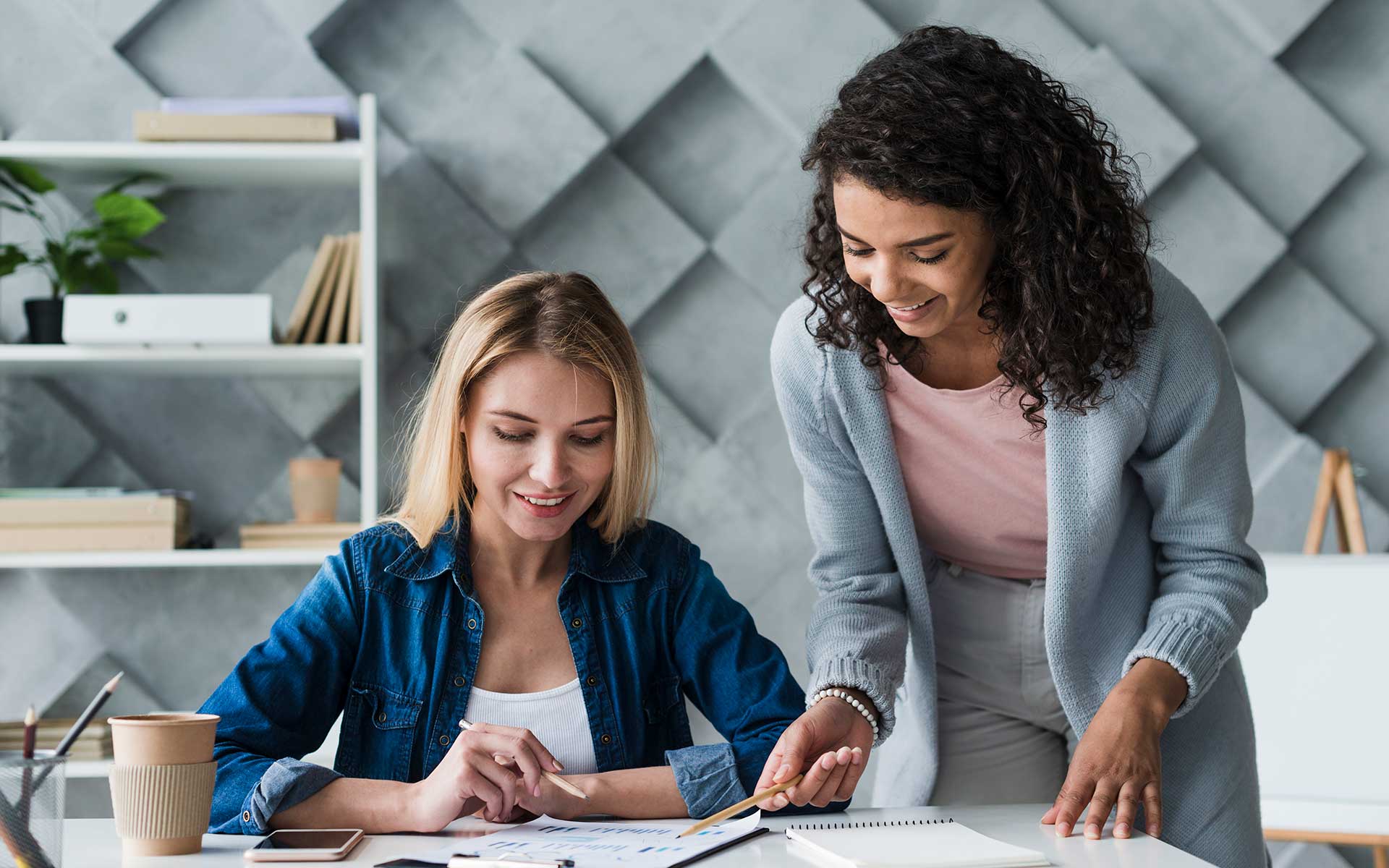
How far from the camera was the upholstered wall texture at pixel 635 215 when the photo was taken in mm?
2297

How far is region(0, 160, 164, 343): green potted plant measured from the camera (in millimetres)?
2105

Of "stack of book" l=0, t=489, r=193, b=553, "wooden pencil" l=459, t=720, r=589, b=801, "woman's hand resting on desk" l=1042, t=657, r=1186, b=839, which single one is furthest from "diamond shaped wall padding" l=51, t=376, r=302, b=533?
"woman's hand resting on desk" l=1042, t=657, r=1186, b=839

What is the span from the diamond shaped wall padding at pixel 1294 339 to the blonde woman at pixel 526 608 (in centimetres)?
149

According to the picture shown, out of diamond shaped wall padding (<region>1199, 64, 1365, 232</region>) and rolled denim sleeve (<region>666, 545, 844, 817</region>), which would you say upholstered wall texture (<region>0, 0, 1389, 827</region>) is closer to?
diamond shaped wall padding (<region>1199, 64, 1365, 232</region>)

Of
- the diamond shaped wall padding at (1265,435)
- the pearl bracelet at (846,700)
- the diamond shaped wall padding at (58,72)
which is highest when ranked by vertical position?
the diamond shaped wall padding at (58,72)

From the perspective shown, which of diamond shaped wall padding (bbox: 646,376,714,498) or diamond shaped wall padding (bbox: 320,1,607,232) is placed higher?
diamond shaped wall padding (bbox: 320,1,607,232)

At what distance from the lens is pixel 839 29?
2365 millimetres

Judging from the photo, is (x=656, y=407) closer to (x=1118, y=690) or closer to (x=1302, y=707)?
(x=1302, y=707)

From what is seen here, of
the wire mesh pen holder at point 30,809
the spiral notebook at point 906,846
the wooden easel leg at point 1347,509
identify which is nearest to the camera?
the wire mesh pen holder at point 30,809

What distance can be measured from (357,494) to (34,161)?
2.57 feet

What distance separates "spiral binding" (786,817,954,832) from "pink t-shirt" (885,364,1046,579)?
1.27 feet

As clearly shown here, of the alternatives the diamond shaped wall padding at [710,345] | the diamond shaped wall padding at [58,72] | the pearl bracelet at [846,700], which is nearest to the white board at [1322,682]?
the diamond shaped wall padding at [710,345]

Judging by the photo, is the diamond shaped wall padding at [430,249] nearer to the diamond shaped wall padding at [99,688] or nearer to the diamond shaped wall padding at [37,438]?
the diamond shaped wall padding at [37,438]

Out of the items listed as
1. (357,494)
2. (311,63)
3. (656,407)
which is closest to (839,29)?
(656,407)
